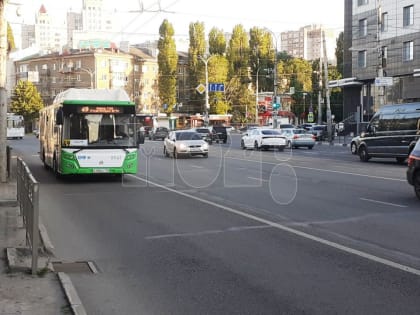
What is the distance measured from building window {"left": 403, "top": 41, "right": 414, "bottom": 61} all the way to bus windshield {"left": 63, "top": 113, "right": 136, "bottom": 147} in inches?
1547

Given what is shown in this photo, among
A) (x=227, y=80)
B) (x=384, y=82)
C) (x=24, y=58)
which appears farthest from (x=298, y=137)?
(x=24, y=58)

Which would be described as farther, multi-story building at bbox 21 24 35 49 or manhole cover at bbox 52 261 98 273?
multi-story building at bbox 21 24 35 49

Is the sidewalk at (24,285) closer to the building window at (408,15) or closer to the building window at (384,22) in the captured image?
the building window at (408,15)

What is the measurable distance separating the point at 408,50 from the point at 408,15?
294cm

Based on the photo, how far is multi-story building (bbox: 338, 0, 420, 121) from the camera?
169 feet

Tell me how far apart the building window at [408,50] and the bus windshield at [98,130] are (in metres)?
39.3

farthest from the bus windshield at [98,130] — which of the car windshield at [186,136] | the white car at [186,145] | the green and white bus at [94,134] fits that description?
the car windshield at [186,136]

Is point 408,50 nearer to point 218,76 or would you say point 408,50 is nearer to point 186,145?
point 186,145

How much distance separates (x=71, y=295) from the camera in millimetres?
6059

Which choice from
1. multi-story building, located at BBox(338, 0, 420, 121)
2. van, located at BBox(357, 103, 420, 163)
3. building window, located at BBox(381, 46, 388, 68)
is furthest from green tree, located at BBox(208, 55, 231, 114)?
van, located at BBox(357, 103, 420, 163)

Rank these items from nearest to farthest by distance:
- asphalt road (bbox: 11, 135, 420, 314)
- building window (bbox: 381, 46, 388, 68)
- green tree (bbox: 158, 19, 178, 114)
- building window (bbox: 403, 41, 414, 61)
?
asphalt road (bbox: 11, 135, 420, 314) < building window (bbox: 381, 46, 388, 68) < building window (bbox: 403, 41, 414, 61) < green tree (bbox: 158, 19, 178, 114)

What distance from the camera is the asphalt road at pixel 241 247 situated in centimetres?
605

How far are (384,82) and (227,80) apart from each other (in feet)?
187

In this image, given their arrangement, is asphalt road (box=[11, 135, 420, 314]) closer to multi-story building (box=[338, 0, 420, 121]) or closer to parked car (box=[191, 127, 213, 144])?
multi-story building (box=[338, 0, 420, 121])
